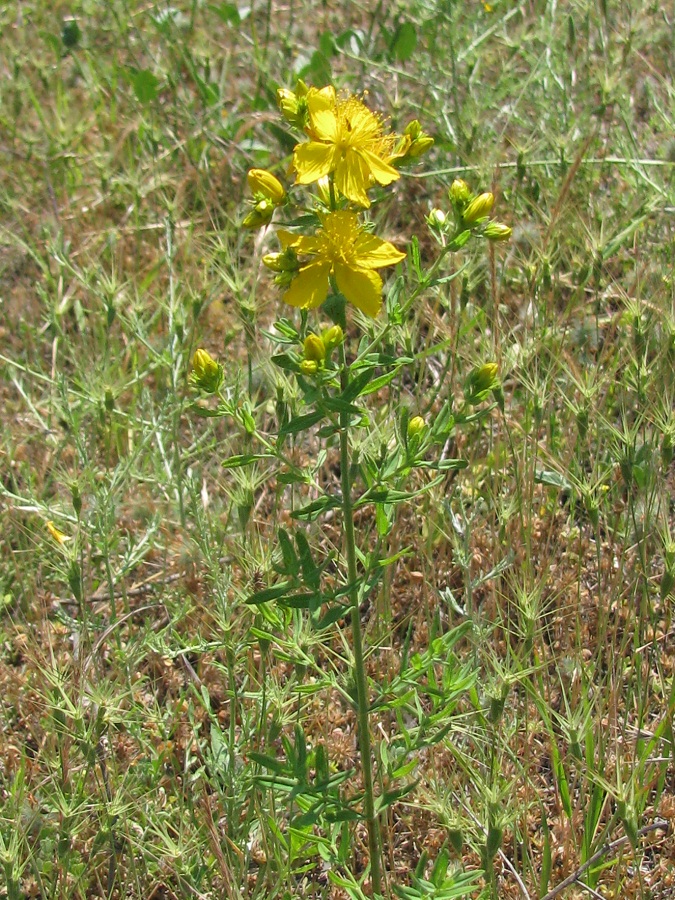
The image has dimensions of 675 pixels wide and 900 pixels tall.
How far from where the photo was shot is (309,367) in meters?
1.44

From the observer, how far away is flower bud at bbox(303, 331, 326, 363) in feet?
4.73

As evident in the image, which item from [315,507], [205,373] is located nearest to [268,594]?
[315,507]

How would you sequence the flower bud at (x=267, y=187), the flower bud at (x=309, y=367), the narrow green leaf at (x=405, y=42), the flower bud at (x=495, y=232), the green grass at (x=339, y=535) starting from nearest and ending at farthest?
the flower bud at (x=309, y=367), the flower bud at (x=267, y=187), the flower bud at (x=495, y=232), the green grass at (x=339, y=535), the narrow green leaf at (x=405, y=42)

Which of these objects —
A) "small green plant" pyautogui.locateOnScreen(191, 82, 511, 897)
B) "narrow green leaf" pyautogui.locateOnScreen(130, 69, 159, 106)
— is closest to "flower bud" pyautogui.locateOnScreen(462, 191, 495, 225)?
"small green plant" pyautogui.locateOnScreen(191, 82, 511, 897)

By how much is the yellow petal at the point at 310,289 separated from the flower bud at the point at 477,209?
250 mm

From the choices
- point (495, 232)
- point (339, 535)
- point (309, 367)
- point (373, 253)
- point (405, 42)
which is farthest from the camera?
point (405, 42)

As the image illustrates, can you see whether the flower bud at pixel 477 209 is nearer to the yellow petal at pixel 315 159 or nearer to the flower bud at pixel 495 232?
the flower bud at pixel 495 232

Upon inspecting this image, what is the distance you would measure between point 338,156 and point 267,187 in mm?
130

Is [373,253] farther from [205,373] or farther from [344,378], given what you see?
[205,373]

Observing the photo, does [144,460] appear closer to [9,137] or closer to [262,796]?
[262,796]

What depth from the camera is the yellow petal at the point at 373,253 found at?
1.51 meters

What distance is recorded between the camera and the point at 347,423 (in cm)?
152

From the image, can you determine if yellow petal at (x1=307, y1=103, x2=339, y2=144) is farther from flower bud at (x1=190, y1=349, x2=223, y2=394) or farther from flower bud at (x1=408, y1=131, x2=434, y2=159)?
flower bud at (x1=190, y1=349, x2=223, y2=394)

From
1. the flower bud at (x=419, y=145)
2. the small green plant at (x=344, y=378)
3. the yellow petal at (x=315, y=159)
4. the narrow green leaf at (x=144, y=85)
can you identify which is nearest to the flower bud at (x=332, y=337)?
the small green plant at (x=344, y=378)
